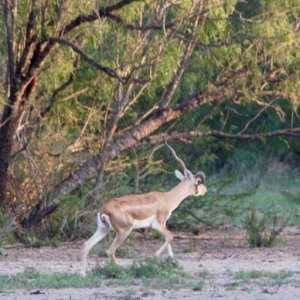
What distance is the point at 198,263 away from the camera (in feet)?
56.9

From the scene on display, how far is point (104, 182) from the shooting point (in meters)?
20.3

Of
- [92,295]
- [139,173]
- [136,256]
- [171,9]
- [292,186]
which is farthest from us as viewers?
[292,186]

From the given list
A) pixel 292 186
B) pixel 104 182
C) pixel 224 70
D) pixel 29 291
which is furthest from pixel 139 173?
pixel 292 186

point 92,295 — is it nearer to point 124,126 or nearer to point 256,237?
point 256,237

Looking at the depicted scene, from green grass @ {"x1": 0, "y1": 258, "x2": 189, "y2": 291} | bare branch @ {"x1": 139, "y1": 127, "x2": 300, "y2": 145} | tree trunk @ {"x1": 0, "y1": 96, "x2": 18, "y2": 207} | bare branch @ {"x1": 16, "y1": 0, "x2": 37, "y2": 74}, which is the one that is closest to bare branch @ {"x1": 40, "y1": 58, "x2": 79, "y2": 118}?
tree trunk @ {"x1": 0, "y1": 96, "x2": 18, "y2": 207}

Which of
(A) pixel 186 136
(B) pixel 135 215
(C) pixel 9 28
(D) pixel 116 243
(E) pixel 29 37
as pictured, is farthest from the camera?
(A) pixel 186 136

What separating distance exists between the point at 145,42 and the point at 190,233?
13.8 ft

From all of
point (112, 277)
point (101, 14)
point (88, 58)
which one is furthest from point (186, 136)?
point (112, 277)

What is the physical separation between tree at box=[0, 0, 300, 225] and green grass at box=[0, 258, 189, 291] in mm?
3989

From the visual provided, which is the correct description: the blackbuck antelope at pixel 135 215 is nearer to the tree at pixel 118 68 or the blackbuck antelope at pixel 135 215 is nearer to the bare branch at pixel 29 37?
the tree at pixel 118 68

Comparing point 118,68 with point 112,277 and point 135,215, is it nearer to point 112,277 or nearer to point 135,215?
point 135,215

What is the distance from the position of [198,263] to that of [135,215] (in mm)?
1149

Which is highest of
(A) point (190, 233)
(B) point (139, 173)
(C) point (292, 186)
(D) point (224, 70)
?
(D) point (224, 70)

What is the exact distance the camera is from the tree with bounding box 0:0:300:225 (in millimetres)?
18672
